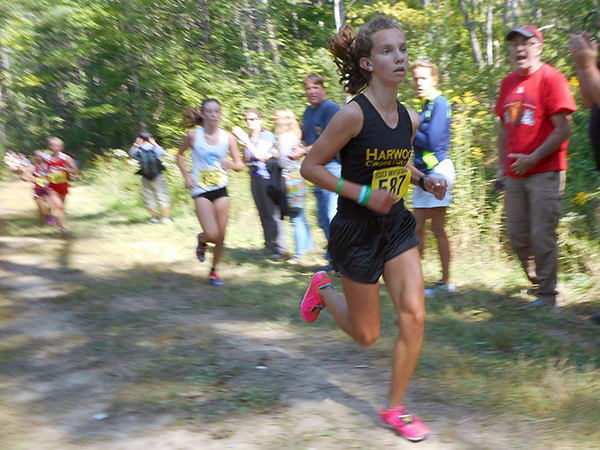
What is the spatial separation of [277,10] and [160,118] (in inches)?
213

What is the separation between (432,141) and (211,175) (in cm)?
247

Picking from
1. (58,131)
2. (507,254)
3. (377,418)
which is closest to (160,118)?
(58,131)

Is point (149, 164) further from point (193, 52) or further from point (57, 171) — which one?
point (193, 52)

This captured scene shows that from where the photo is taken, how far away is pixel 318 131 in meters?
7.13

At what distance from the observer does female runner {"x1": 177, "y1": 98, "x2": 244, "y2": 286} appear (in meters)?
6.85

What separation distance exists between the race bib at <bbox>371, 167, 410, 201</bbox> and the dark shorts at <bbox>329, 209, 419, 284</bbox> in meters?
0.13

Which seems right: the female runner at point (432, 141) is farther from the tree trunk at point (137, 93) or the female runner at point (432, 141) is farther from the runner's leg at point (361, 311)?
the tree trunk at point (137, 93)

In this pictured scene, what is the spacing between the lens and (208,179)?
270 inches

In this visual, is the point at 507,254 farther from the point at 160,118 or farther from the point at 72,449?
the point at 160,118

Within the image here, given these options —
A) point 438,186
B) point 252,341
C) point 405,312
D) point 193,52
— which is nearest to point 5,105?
point 193,52

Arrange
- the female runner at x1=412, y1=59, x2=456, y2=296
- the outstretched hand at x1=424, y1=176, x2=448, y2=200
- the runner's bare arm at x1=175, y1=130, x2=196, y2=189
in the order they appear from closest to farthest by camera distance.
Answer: the outstretched hand at x1=424, y1=176, x2=448, y2=200 < the female runner at x1=412, y1=59, x2=456, y2=296 < the runner's bare arm at x1=175, y1=130, x2=196, y2=189

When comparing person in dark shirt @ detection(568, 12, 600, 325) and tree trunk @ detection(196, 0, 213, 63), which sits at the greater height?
tree trunk @ detection(196, 0, 213, 63)

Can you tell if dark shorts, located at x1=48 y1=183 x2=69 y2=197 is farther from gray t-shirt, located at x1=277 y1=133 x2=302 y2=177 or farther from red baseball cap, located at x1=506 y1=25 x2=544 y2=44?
red baseball cap, located at x1=506 y1=25 x2=544 y2=44

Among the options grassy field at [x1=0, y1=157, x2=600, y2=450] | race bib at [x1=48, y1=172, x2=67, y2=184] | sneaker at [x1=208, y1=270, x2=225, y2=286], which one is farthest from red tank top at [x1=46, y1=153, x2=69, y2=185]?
sneaker at [x1=208, y1=270, x2=225, y2=286]
